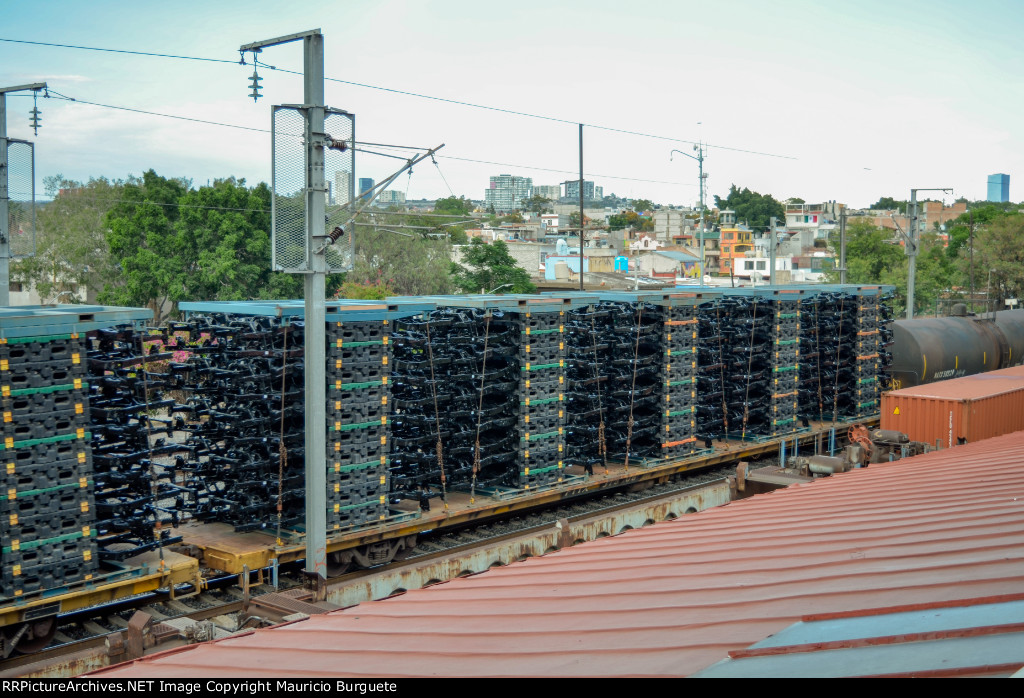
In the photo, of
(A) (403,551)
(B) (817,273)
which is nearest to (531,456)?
(A) (403,551)

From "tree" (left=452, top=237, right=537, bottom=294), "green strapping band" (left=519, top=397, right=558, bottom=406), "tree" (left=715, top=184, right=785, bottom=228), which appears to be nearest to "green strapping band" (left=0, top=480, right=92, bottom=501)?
"green strapping band" (left=519, top=397, right=558, bottom=406)

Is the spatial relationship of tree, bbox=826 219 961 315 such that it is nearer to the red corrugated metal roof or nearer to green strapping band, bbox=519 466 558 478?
→ green strapping band, bbox=519 466 558 478

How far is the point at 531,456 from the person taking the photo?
1942 cm

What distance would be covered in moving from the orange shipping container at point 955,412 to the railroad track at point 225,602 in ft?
19.2

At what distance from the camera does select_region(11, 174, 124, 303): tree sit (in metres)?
43.9

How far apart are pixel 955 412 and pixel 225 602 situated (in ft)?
55.4

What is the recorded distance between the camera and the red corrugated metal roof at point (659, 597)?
6102 mm

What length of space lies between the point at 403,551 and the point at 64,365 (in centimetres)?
731

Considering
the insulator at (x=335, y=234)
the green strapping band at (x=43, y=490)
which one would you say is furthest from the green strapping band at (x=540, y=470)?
the green strapping band at (x=43, y=490)

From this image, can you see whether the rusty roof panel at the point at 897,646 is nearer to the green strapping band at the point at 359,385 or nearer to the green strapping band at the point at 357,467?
the green strapping band at the point at 359,385

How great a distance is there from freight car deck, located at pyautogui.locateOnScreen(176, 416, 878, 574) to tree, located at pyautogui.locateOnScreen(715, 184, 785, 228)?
135 m

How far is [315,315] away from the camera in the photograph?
14.4 metres

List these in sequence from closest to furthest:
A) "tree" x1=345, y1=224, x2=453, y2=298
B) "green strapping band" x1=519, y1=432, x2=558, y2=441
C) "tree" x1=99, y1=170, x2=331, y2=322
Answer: "green strapping band" x1=519, y1=432, x2=558, y2=441
"tree" x1=99, y1=170, x2=331, y2=322
"tree" x1=345, y1=224, x2=453, y2=298
